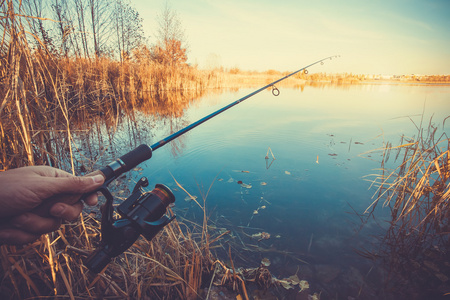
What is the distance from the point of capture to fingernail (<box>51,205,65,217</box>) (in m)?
1.06

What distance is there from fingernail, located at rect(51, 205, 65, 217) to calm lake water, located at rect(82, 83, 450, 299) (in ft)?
6.26

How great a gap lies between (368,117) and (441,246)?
890 centimetres

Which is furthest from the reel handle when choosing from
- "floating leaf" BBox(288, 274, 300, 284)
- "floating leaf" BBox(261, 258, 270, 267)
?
"floating leaf" BBox(288, 274, 300, 284)

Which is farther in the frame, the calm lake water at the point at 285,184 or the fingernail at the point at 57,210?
the calm lake water at the point at 285,184

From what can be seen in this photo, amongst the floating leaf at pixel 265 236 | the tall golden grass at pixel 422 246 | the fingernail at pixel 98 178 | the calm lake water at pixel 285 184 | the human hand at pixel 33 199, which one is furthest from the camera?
the floating leaf at pixel 265 236

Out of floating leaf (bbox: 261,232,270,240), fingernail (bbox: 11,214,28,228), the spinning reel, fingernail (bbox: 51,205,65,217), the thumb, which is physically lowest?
floating leaf (bbox: 261,232,270,240)

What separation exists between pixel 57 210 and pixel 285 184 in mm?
3802

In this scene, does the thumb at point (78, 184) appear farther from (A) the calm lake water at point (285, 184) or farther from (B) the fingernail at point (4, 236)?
(A) the calm lake water at point (285, 184)

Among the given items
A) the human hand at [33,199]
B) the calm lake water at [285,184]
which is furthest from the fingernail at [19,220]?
the calm lake water at [285,184]

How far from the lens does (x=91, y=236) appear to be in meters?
2.16

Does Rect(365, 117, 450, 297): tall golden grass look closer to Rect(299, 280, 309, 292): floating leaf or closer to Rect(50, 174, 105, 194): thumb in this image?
Rect(299, 280, 309, 292): floating leaf

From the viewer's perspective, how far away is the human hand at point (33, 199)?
3.26 feet

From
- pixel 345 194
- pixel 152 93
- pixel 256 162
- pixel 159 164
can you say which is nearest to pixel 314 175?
pixel 345 194

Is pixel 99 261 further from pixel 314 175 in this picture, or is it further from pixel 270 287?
pixel 314 175
